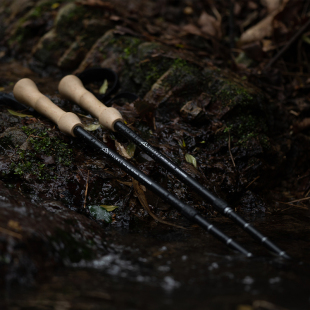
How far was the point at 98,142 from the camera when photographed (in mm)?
2682

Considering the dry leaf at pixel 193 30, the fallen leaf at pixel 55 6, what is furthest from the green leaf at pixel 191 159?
the fallen leaf at pixel 55 6

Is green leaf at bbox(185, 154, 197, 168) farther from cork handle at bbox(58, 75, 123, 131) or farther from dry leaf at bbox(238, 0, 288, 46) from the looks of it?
dry leaf at bbox(238, 0, 288, 46)

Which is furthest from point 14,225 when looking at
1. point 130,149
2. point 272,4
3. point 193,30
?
point 272,4

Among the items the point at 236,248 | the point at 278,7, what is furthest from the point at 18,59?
the point at 236,248

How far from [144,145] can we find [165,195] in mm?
580

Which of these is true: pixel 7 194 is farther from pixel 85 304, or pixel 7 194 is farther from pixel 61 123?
pixel 85 304

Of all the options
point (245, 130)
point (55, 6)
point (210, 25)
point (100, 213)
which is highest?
point (210, 25)

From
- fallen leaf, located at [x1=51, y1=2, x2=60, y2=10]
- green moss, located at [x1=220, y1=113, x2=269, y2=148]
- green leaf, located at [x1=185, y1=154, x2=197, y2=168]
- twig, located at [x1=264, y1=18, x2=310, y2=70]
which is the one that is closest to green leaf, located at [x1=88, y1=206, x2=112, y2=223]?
green leaf, located at [x1=185, y1=154, x2=197, y2=168]

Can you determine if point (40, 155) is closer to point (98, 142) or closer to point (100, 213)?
point (98, 142)

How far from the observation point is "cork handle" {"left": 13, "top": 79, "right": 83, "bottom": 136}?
2.78 m

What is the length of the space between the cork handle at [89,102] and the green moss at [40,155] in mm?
418

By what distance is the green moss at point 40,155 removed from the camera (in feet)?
8.63

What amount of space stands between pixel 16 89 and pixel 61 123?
71 cm

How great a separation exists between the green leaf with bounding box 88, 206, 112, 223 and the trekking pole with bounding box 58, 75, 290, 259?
0.59m
